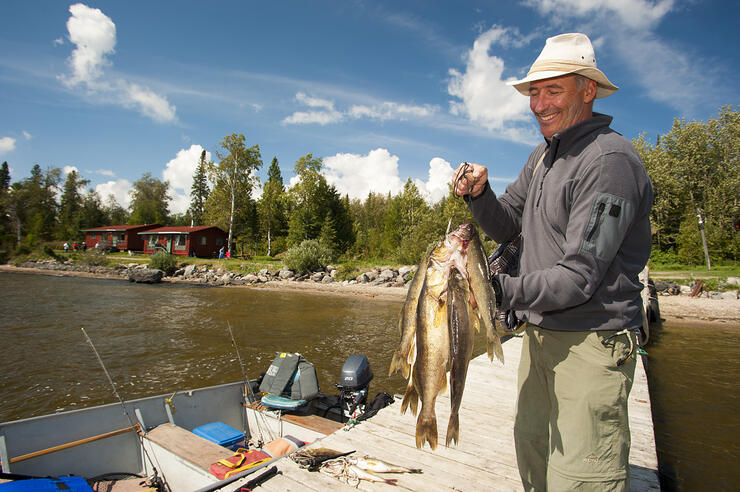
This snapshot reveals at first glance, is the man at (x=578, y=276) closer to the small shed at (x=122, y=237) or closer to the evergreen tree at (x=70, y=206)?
the small shed at (x=122, y=237)

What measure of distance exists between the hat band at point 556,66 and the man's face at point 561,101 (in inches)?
2.5

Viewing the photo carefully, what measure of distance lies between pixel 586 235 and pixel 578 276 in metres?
0.18

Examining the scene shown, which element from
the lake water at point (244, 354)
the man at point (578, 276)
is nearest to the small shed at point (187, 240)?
the lake water at point (244, 354)

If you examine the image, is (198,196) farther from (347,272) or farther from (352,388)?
(352,388)

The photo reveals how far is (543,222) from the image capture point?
7.00 feet

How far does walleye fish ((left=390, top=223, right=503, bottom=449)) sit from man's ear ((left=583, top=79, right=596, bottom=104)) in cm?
93

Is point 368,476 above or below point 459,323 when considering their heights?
below

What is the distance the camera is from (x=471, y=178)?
2357mm

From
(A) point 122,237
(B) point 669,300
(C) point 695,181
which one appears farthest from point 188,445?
(A) point 122,237

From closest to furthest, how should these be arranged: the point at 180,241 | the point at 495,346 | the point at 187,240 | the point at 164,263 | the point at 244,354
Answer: the point at 495,346
the point at 244,354
the point at 164,263
the point at 187,240
the point at 180,241

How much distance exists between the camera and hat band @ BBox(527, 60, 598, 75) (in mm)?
2020

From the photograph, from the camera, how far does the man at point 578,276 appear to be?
5.75 ft

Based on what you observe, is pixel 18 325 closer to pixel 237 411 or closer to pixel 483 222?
pixel 237 411

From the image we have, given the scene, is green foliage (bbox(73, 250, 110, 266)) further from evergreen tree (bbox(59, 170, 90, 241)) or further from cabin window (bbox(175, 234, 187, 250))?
evergreen tree (bbox(59, 170, 90, 241))
